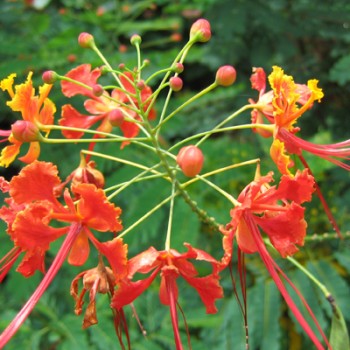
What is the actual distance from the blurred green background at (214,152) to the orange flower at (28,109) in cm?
88

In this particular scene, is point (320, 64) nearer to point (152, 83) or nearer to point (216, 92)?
point (216, 92)

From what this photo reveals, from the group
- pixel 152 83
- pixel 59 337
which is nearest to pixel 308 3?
pixel 152 83

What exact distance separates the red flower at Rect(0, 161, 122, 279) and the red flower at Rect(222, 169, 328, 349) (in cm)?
29

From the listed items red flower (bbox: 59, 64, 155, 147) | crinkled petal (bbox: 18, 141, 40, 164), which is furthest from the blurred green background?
crinkled petal (bbox: 18, 141, 40, 164)

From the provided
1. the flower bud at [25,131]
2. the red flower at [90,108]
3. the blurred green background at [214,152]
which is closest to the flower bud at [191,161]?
the flower bud at [25,131]

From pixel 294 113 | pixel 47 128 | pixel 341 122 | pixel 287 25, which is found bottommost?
pixel 341 122

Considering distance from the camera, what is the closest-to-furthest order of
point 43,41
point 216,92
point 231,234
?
1. point 231,234
2. point 43,41
3. point 216,92

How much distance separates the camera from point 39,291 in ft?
4.42

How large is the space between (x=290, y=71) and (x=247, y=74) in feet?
0.93

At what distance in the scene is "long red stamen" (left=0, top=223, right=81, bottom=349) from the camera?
128cm

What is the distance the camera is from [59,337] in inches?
105

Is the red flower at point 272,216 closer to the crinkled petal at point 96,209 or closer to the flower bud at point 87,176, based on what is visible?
the crinkled petal at point 96,209

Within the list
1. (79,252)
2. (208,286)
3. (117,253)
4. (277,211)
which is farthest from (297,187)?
(79,252)

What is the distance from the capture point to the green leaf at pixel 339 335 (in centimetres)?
165
